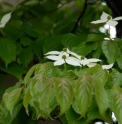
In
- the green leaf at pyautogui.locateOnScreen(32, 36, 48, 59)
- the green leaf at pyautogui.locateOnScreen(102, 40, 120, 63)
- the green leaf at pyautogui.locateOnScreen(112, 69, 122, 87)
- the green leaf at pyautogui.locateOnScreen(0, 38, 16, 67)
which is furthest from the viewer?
the green leaf at pyautogui.locateOnScreen(32, 36, 48, 59)

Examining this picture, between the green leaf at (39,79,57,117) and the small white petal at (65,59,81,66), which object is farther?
the small white petal at (65,59,81,66)

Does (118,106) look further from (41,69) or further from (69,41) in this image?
(69,41)

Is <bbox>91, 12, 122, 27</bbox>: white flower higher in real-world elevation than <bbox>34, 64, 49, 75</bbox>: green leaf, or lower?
lower

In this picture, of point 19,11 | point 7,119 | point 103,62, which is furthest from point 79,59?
point 19,11

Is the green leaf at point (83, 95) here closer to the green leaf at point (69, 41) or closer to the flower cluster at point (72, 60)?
the flower cluster at point (72, 60)

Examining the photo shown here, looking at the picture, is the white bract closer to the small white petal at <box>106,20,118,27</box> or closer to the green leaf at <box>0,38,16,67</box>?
the small white petal at <box>106,20,118,27</box>

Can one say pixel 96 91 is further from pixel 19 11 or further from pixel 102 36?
pixel 19 11

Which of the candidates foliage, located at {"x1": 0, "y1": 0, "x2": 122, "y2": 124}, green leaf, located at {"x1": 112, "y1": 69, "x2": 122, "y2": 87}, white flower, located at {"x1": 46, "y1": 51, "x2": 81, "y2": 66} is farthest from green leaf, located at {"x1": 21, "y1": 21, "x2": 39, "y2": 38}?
green leaf, located at {"x1": 112, "y1": 69, "x2": 122, "y2": 87}
